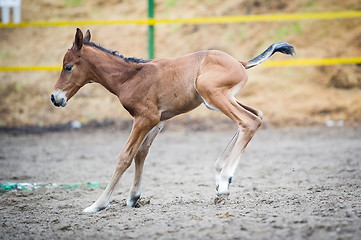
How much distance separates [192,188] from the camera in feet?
18.5

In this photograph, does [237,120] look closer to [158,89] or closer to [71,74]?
[158,89]

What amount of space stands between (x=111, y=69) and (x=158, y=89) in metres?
0.56

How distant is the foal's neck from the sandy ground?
4.06 ft

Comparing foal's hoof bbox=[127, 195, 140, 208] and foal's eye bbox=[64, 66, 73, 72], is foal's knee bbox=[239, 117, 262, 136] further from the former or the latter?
foal's eye bbox=[64, 66, 73, 72]

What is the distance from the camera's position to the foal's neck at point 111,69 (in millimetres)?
4809

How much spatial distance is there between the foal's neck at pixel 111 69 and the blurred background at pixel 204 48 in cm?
613

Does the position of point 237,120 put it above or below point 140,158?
above

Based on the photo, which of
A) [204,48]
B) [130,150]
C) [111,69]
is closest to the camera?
[130,150]

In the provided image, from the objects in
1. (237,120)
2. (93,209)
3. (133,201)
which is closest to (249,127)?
(237,120)

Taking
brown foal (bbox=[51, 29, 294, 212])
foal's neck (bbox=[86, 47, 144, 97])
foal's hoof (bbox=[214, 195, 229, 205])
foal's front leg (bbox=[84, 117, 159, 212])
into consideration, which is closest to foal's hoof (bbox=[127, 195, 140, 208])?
brown foal (bbox=[51, 29, 294, 212])

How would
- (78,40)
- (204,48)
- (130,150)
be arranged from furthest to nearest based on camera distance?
(204,48), (78,40), (130,150)

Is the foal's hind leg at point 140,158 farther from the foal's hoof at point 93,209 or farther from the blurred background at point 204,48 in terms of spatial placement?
the blurred background at point 204,48

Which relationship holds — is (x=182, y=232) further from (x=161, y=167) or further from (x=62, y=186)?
(x=161, y=167)

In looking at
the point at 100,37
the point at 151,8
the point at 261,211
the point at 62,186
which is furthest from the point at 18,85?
the point at 261,211
